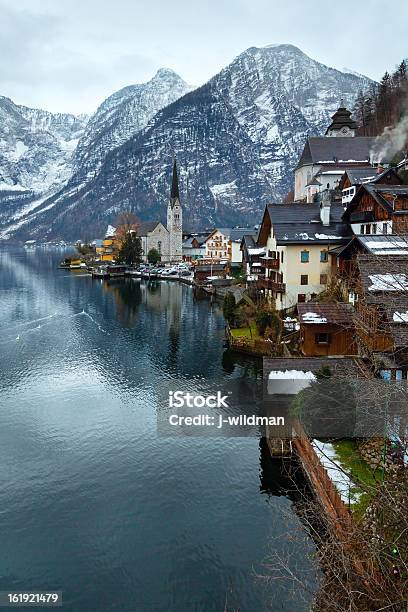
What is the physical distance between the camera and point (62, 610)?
560 inches

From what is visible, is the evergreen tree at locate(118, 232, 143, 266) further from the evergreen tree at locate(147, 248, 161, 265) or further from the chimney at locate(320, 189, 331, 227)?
the chimney at locate(320, 189, 331, 227)

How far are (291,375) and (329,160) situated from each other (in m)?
57.6

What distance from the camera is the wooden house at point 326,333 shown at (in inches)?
1230

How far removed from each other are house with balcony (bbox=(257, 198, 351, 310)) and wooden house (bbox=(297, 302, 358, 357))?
8.36m

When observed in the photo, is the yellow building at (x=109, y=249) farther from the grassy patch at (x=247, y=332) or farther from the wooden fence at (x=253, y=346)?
the wooden fence at (x=253, y=346)

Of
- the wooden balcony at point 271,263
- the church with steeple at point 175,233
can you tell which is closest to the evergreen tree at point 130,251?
the church with steeple at point 175,233

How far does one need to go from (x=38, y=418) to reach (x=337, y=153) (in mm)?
63555

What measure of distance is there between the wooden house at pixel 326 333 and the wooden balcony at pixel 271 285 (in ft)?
29.4

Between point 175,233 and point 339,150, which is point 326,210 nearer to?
point 339,150

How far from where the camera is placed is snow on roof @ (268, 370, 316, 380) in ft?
84.5

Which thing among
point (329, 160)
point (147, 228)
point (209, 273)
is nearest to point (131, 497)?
point (329, 160)

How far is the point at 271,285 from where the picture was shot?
44.2m

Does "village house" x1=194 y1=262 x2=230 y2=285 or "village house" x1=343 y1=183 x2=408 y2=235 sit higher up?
"village house" x1=343 y1=183 x2=408 y2=235

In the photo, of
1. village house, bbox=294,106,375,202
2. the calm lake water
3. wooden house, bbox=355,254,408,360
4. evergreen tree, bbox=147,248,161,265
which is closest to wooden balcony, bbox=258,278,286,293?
the calm lake water
